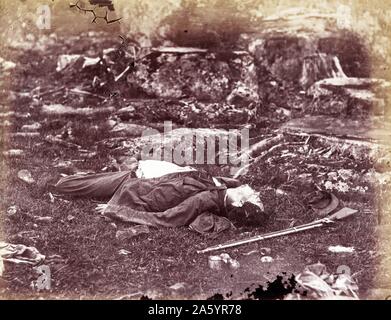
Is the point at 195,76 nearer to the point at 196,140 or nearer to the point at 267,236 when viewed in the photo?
the point at 196,140

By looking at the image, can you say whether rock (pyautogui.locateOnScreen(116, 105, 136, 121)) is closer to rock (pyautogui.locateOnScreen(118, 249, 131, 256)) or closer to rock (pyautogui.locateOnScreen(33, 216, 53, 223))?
rock (pyautogui.locateOnScreen(33, 216, 53, 223))

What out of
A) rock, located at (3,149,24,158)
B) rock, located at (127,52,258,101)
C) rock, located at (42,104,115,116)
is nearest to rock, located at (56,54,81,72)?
rock, located at (42,104,115,116)

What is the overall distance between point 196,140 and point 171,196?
79cm

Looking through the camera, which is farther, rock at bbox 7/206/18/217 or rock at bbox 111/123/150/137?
rock at bbox 111/123/150/137

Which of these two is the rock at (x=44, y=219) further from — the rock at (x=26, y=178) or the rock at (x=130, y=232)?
the rock at (x=130, y=232)

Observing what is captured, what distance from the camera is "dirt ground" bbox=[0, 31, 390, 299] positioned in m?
6.45

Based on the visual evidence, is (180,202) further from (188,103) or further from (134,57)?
(134,57)

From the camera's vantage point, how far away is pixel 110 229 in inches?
258

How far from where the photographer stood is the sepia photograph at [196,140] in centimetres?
652

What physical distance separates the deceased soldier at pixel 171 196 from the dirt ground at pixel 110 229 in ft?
0.41

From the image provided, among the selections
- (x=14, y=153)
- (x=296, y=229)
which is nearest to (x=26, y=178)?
(x=14, y=153)

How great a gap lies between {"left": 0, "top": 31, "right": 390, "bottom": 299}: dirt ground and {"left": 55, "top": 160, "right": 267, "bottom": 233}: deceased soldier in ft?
0.41

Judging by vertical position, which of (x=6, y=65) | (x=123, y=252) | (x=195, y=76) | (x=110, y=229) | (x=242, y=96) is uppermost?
Result: (x=6, y=65)

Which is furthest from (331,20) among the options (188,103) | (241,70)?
(188,103)
